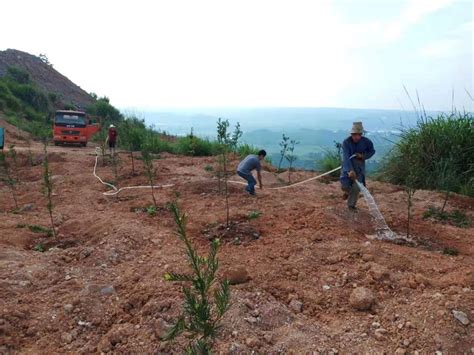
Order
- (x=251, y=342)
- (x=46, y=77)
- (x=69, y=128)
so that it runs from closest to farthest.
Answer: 1. (x=251, y=342)
2. (x=69, y=128)
3. (x=46, y=77)

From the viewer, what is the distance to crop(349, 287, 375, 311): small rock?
336 centimetres

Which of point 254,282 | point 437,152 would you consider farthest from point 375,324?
point 437,152

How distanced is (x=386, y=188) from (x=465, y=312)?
5.13m

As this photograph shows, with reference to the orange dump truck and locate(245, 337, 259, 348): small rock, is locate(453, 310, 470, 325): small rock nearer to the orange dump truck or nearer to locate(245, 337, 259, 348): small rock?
locate(245, 337, 259, 348): small rock

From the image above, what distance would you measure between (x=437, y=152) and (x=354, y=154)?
394 centimetres

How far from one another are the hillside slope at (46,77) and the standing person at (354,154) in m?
28.6

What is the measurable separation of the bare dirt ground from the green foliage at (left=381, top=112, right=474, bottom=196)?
2288mm

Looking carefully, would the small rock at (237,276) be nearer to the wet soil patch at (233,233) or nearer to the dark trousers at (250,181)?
the wet soil patch at (233,233)

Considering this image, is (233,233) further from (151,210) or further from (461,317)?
(461,317)

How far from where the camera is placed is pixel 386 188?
804cm

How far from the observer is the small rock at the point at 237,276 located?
3709mm

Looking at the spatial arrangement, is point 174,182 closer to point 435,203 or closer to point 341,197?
point 341,197

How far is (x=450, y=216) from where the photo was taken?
20.2 ft

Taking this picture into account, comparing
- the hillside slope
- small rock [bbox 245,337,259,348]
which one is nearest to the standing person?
small rock [bbox 245,337,259,348]
